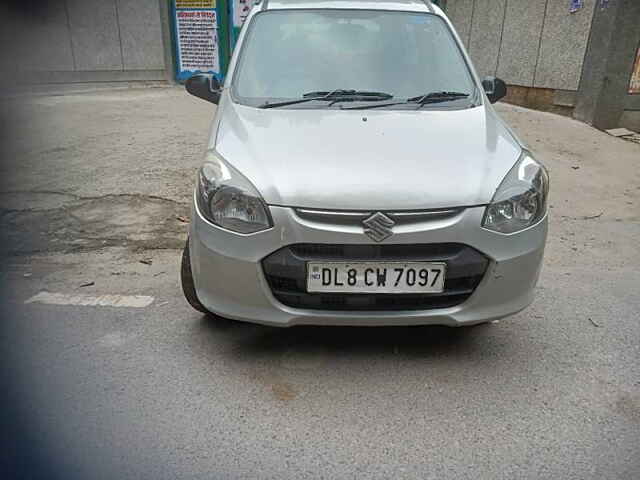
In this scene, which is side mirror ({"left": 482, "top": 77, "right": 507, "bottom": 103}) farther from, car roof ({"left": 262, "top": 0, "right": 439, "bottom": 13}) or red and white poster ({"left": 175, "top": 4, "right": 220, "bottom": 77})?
red and white poster ({"left": 175, "top": 4, "right": 220, "bottom": 77})

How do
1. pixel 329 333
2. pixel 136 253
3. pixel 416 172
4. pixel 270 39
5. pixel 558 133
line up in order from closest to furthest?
pixel 416 172, pixel 329 333, pixel 270 39, pixel 136 253, pixel 558 133

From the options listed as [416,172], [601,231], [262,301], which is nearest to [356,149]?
[416,172]

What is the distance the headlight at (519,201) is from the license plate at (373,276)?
1.02 ft

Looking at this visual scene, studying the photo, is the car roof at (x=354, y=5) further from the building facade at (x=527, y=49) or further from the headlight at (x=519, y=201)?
the building facade at (x=527, y=49)

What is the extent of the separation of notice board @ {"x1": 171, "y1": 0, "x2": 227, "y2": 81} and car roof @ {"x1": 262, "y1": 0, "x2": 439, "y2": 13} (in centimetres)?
835

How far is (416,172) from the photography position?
2.30 metres

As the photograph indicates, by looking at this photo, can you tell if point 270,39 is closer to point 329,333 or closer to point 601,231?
point 329,333

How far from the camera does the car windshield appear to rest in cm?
308

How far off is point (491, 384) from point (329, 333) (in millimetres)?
811

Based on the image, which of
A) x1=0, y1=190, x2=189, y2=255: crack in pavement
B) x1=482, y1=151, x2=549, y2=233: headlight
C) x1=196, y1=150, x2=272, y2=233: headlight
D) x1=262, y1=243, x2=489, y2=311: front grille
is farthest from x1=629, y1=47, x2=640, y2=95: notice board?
x1=196, y1=150, x2=272, y2=233: headlight

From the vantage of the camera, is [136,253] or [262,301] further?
[136,253]

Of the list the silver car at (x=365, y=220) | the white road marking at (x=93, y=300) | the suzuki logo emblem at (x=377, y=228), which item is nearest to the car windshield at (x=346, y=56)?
the silver car at (x=365, y=220)

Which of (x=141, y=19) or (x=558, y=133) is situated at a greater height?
(x=141, y=19)

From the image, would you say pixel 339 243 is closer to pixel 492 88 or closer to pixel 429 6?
pixel 492 88
